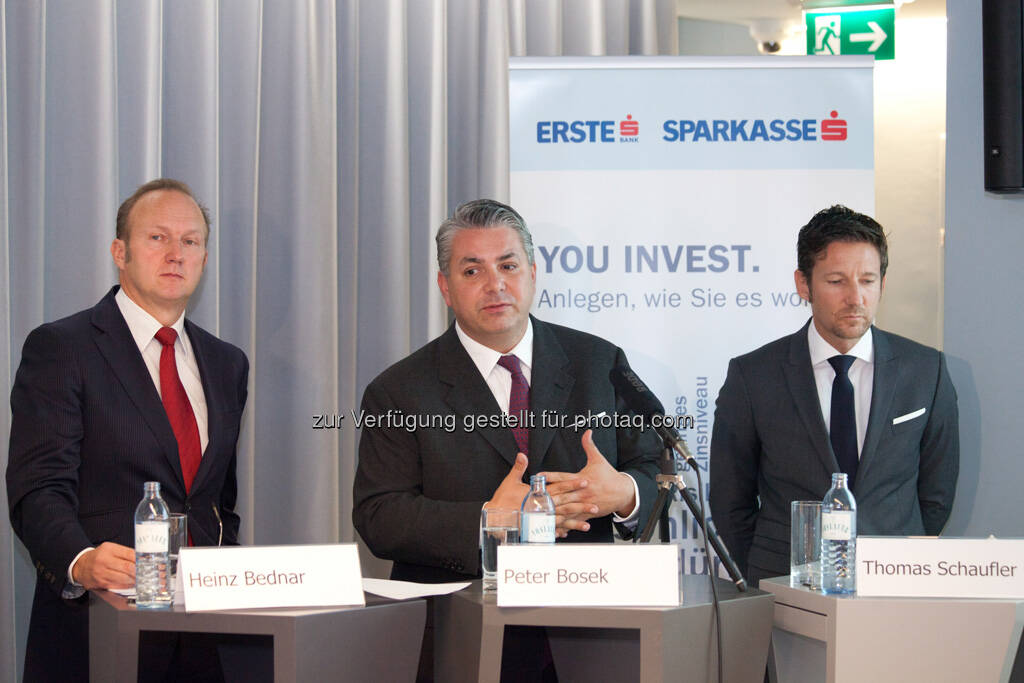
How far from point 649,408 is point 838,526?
0.45 metres

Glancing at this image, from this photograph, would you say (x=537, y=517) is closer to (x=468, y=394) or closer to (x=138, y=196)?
(x=468, y=394)

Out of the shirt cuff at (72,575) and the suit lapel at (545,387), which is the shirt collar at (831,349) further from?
the shirt cuff at (72,575)

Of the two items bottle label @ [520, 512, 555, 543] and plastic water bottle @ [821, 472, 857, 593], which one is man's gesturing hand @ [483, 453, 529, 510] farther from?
plastic water bottle @ [821, 472, 857, 593]

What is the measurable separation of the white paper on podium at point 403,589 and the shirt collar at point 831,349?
4.52ft

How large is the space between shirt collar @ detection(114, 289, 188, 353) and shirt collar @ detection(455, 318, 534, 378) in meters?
0.83

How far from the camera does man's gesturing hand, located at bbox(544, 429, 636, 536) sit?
7.73ft

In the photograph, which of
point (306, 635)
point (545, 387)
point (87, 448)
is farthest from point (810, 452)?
point (87, 448)

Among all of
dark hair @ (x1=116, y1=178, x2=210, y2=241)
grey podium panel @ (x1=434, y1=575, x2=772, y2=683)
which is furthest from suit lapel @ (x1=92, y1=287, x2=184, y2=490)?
grey podium panel @ (x1=434, y1=575, x2=772, y2=683)

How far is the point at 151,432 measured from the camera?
8.66 feet

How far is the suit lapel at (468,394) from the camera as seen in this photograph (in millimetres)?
2688

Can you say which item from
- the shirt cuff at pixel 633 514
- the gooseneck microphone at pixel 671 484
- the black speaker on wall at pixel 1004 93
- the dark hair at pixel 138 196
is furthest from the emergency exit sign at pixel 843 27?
the gooseneck microphone at pixel 671 484

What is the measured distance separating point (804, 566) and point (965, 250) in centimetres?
173

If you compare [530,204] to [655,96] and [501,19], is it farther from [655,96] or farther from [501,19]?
[501,19]

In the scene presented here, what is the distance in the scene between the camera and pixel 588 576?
1.89 metres
